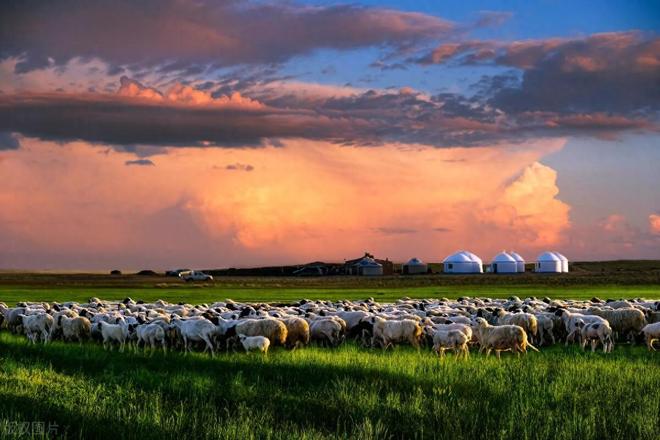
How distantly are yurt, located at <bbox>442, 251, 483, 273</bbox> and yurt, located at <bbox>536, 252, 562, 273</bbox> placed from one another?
47.7 feet

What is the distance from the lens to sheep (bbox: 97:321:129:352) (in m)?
26.1

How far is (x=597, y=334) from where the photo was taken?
24984 mm

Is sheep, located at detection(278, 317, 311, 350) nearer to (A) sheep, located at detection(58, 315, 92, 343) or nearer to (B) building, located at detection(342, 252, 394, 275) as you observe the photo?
(A) sheep, located at detection(58, 315, 92, 343)

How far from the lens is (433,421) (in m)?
12.9

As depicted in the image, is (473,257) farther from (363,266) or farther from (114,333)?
(114,333)

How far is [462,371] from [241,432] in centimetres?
812

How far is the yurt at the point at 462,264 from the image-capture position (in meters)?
148

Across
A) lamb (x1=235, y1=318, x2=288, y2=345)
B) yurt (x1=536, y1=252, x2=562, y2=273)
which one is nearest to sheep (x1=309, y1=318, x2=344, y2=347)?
lamb (x1=235, y1=318, x2=288, y2=345)

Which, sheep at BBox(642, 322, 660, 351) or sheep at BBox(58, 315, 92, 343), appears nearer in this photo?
sheep at BBox(642, 322, 660, 351)

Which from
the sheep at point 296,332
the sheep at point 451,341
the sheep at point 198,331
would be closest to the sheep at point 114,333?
the sheep at point 198,331

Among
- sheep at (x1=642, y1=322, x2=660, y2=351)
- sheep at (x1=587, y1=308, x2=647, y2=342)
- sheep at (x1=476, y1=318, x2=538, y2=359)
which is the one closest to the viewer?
sheep at (x1=476, y1=318, x2=538, y2=359)

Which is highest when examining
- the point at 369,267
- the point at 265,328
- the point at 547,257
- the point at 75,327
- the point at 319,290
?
the point at 547,257

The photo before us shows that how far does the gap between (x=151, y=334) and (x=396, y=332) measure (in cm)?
848

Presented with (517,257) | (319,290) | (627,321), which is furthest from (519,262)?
(627,321)
